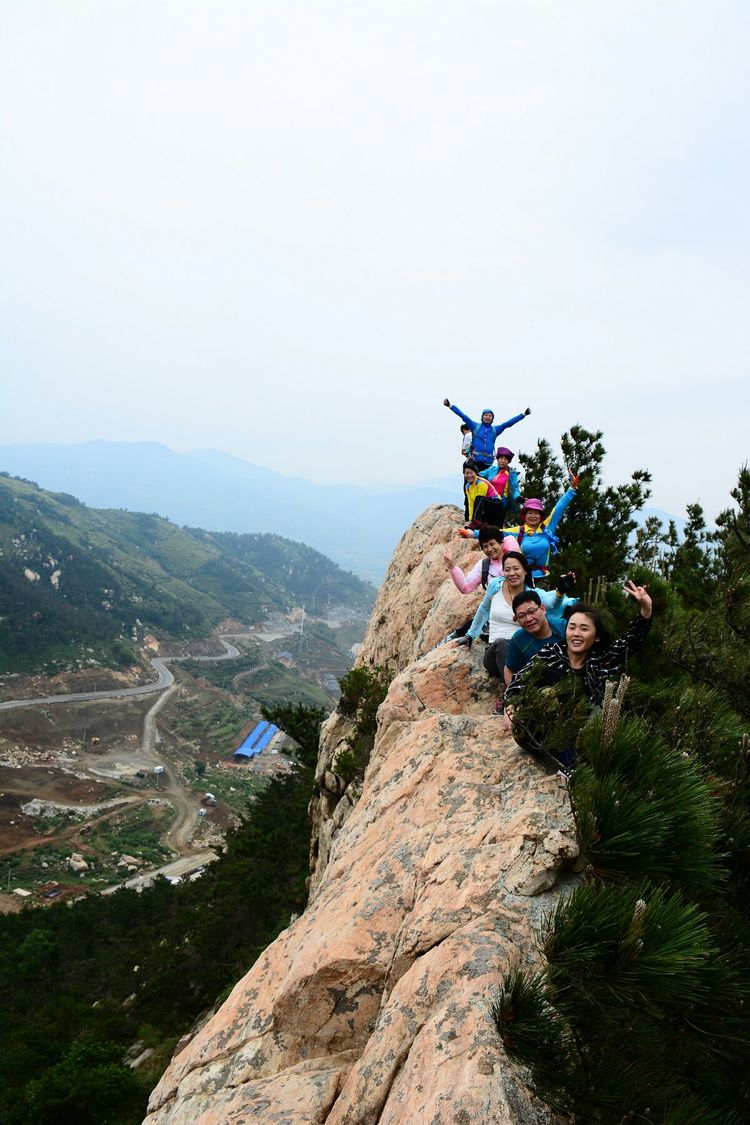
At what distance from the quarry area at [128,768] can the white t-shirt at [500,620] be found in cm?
3467

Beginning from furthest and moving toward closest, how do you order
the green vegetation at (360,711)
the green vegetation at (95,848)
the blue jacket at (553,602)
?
the green vegetation at (95,848) → the green vegetation at (360,711) → the blue jacket at (553,602)

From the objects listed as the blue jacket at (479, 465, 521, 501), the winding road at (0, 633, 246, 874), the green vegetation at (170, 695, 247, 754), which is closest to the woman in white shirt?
the blue jacket at (479, 465, 521, 501)

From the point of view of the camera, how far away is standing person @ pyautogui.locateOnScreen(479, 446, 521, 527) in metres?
12.2

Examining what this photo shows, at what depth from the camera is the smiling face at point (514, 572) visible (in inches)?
232

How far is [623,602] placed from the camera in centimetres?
579

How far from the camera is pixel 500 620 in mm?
6676

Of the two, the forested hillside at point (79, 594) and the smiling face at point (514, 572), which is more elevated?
the smiling face at point (514, 572)

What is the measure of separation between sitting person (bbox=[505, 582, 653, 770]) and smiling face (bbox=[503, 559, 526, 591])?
4.27 ft

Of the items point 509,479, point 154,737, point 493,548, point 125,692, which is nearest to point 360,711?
point 509,479

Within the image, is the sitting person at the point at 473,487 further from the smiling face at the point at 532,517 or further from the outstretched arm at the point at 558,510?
the smiling face at the point at 532,517

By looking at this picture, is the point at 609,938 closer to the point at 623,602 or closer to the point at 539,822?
the point at 539,822

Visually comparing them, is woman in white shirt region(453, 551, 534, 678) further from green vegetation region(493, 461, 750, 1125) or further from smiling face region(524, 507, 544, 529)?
smiling face region(524, 507, 544, 529)

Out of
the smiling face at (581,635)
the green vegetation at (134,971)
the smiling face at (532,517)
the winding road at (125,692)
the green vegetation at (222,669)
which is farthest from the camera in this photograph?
the green vegetation at (222,669)

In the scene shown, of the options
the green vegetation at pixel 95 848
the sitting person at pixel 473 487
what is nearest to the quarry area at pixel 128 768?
the green vegetation at pixel 95 848
